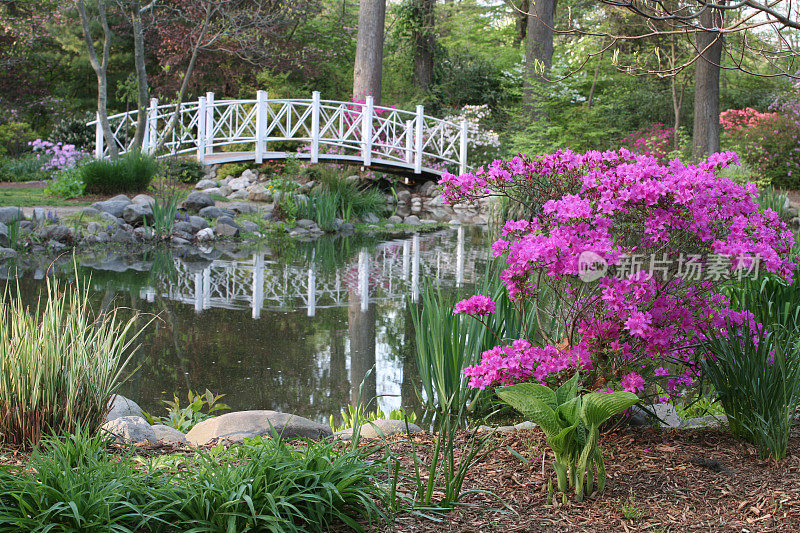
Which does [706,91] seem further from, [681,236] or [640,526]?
[640,526]

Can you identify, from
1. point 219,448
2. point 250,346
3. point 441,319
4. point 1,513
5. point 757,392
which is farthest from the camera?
point 250,346

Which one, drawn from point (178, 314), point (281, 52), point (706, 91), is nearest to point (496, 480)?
point (178, 314)

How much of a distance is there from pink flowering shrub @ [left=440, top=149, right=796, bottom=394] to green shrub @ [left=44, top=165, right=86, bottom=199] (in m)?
10.1

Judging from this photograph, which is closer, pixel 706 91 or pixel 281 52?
pixel 706 91

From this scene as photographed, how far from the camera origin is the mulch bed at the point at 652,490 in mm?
2164

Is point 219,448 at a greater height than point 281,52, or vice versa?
point 281,52

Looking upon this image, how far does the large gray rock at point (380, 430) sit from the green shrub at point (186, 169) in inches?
383

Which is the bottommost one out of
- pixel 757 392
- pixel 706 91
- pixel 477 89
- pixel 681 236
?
pixel 757 392

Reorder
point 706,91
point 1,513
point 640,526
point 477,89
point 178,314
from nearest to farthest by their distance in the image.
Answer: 1. point 1,513
2. point 640,526
3. point 178,314
4. point 706,91
5. point 477,89

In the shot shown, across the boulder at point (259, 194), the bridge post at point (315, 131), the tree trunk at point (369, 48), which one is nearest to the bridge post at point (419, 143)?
the tree trunk at point (369, 48)

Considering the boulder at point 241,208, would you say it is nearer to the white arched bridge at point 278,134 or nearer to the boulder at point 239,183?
the white arched bridge at point 278,134

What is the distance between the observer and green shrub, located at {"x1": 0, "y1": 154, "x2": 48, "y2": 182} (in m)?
14.5

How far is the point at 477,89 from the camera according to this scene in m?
21.9

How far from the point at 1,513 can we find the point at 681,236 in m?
2.41
